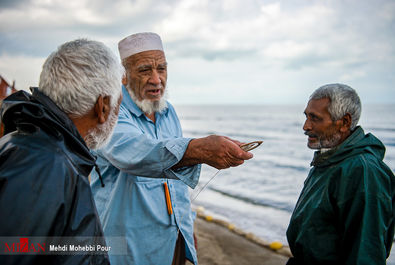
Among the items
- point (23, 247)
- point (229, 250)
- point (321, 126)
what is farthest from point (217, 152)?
point (229, 250)

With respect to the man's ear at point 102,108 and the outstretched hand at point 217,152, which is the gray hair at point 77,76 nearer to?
the man's ear at point 102,108

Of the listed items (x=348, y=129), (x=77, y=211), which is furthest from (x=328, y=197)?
(x=77, y=211)

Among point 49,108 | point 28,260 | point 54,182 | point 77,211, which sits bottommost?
point 28,260

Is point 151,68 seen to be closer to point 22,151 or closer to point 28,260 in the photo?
point 22,151

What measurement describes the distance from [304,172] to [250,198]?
5343 millimetres

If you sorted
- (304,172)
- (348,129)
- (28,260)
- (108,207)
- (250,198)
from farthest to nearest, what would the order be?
(304,172) → (250,198) → (348,129) → (108,207) → (28,260)

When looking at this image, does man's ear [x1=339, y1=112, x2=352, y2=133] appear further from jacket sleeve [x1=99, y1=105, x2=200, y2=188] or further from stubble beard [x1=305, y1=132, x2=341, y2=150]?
jacket sleeve [x1=99, y1=105, x2=200, y2=188]

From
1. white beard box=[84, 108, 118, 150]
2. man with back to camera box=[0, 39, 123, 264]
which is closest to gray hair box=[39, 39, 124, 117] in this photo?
man with back to camera box=[0, 39, 123, 264]

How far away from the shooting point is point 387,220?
2.30m

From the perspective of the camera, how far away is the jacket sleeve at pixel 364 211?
2.22 meters

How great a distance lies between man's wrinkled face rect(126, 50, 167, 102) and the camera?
2.63m

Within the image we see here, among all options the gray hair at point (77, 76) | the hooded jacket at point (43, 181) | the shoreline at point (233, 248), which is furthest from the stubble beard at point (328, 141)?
the shoreline at point (233, 248)

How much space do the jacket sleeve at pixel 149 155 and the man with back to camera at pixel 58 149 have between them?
264 mm

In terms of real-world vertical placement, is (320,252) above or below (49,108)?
below
